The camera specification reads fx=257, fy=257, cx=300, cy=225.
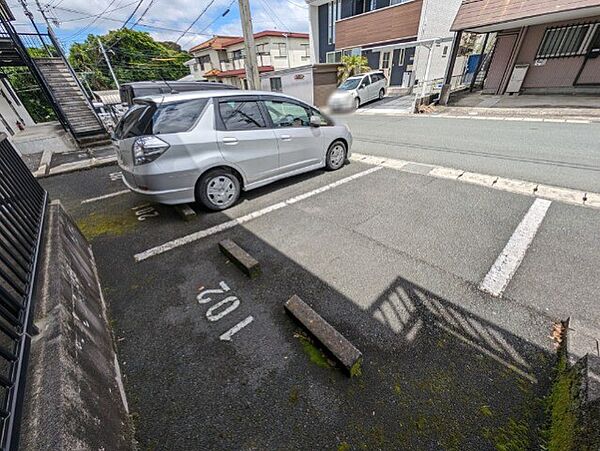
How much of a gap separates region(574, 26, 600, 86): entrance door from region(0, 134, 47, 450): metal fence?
680 inches

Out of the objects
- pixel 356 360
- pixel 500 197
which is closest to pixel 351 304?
pixel 356 360

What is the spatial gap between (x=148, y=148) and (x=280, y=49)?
29.4 m

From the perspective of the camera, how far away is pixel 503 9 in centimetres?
991

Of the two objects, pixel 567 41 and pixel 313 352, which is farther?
pixel 567 41

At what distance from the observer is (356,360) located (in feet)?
5.75

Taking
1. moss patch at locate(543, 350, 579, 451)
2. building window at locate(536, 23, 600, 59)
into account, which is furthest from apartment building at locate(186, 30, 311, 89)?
moss patch at locate(543, 350, 579, 451)

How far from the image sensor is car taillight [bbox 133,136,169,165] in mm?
3221

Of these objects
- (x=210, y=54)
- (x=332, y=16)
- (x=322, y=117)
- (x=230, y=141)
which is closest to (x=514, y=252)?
(x=322, y=117)

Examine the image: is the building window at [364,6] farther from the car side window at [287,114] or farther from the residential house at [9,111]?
the residential house at [9,111]

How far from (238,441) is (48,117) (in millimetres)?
21987

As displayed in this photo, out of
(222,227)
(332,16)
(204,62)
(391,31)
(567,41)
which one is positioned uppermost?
(332,16)

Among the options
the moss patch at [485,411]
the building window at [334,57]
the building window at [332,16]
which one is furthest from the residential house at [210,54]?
the moss patch at [485,411]

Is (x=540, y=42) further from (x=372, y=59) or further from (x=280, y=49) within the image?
(x=280, y=49)

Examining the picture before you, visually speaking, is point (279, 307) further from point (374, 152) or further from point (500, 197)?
point (374, 152)
